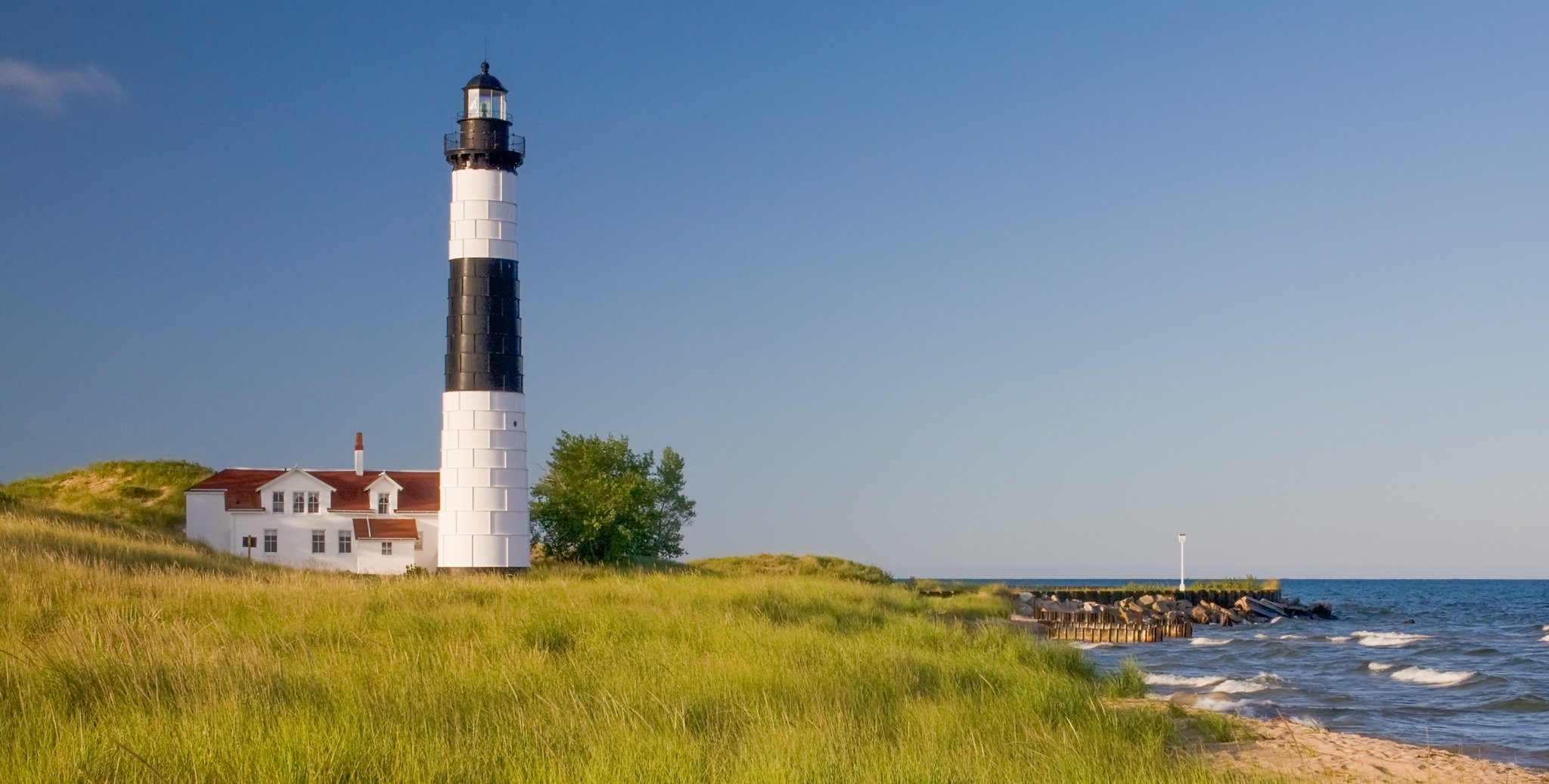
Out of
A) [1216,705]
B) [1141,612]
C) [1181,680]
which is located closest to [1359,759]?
[1216,705]

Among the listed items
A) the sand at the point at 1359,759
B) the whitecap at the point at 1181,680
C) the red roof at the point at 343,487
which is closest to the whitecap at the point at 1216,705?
the sand at the point at 1359,759

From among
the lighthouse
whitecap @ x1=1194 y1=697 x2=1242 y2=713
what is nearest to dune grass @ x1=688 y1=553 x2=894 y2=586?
the lighthouse

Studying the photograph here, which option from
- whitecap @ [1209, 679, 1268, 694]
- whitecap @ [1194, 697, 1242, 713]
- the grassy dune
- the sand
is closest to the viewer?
the grassy dune

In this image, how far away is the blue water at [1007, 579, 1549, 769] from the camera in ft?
56.8

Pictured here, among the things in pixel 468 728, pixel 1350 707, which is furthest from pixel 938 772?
pixel 1350 707

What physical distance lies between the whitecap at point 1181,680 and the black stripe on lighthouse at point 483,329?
15.7 metres

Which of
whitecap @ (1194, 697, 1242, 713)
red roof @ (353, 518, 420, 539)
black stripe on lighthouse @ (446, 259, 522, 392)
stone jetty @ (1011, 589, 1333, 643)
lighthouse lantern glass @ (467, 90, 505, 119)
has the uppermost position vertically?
lighthouse lantern glass @ (467, 90, 505, 119)

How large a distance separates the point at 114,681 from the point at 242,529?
32671mm

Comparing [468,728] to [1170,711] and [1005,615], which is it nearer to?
[1170,711]

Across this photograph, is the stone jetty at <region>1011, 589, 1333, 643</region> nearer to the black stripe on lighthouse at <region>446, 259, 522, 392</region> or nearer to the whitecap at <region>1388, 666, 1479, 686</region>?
the whitecap at <region>1388, 666, 1479, 686</region>

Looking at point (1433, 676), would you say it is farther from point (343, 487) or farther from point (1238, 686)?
point (343, 487)

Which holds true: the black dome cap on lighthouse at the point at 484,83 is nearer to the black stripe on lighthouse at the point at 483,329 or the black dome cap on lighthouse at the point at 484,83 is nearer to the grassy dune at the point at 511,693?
the black stripe on lighthouse at the point at 483,329

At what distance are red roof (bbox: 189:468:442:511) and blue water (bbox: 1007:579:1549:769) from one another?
2223 cm

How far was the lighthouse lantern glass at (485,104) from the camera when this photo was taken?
3033cm
